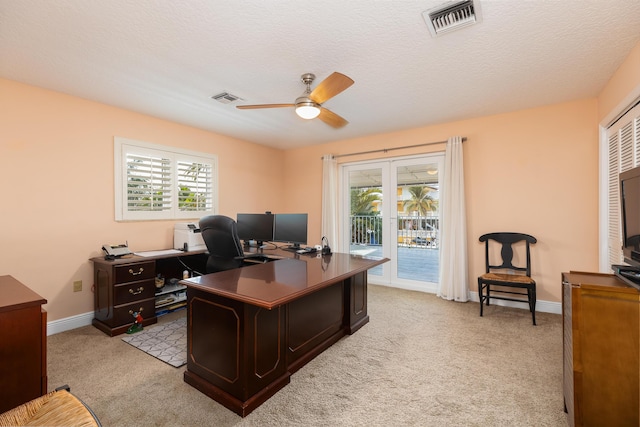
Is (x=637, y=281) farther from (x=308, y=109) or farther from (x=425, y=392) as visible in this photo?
(x=308, y=109)

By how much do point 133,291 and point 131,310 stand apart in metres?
0.20

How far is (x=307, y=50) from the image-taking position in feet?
7.45

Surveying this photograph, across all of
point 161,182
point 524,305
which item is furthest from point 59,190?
point 524,305

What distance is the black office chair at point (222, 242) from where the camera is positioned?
281 centimetres

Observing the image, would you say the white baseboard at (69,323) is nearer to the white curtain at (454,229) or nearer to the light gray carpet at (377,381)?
the light gray carpet at (377,381)

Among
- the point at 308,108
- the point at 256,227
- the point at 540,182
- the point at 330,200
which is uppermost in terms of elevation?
the point at 308,108

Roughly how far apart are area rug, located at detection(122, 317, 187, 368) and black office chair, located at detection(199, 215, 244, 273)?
73 centimetres

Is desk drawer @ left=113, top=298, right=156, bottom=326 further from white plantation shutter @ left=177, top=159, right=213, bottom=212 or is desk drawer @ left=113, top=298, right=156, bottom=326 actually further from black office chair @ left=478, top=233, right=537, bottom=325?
black office chair @ left=478, top=233, right=537, bottom=325

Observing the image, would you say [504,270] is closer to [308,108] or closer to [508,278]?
[508,278]

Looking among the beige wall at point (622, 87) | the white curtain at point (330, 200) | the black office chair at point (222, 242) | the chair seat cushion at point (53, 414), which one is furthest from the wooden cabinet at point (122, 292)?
the beige wall at point (622, 87)

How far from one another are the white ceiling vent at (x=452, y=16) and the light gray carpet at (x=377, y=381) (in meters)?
2.60

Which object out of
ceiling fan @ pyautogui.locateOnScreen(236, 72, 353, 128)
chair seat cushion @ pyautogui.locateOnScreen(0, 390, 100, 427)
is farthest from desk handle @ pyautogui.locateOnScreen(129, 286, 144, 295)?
ceiling fan @ pyautogui.locateOnScreen(236, 72, 353, 128)

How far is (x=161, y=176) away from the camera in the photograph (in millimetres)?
3879

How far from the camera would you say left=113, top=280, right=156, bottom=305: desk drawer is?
2953 mm
